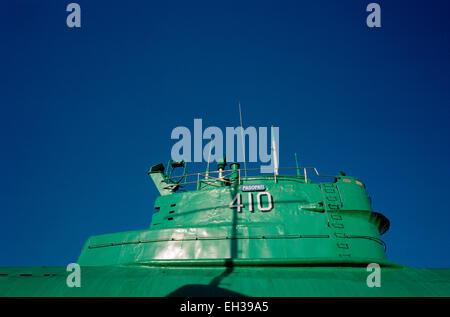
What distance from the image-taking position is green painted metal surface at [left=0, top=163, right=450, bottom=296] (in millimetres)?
8070

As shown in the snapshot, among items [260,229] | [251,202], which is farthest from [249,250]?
[251,202]

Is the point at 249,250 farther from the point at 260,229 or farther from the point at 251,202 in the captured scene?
the point at 251,202

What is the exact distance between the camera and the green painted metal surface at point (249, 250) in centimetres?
807

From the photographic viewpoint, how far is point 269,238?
10641 mm

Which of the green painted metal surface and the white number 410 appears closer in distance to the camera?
the green painted metal surface

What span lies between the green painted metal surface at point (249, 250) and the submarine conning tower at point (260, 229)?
34 millimetres

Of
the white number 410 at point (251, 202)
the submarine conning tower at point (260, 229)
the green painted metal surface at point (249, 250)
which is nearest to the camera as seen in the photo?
the green painted metal surface at point (249, 250)

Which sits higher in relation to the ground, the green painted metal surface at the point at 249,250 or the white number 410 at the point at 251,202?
the white number 410 at the point at 251,202

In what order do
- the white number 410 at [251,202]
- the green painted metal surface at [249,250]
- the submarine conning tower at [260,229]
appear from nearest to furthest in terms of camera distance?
the green painted metal surface at [249,250] < the submarine conning tower at [260,229] < the white number 410 at [251,202]

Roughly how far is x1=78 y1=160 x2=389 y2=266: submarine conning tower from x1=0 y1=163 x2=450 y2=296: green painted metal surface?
0.03 m

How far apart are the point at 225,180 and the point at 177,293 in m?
6.02

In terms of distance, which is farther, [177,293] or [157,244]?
[157,244]
